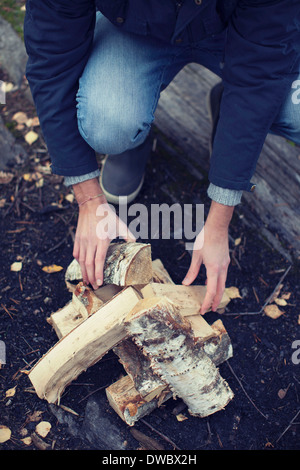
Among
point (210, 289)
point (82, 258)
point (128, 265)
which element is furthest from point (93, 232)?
point (210, 289)

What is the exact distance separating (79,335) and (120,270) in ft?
1.13

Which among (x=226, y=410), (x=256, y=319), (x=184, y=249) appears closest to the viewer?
(x=226, y=410)

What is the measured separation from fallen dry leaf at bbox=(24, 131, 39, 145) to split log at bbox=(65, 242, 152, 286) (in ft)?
4.69

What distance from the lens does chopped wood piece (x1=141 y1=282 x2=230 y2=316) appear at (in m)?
1.81

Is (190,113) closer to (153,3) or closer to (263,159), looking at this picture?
(263,159)

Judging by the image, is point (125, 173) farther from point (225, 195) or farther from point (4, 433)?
point (4, 433)

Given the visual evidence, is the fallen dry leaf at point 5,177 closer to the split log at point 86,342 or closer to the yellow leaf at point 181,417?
the split log at point 86,342

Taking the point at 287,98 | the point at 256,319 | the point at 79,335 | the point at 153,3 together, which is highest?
the point at 153,3

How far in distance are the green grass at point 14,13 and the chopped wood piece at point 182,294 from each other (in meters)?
2.74

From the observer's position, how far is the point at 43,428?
1786 millimetres

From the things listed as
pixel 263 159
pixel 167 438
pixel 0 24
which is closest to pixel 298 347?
pixel 167 438

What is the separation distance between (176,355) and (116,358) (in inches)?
21.0

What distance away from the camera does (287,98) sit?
6.56ft

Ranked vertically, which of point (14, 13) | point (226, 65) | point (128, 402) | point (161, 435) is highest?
point (226, 65)
